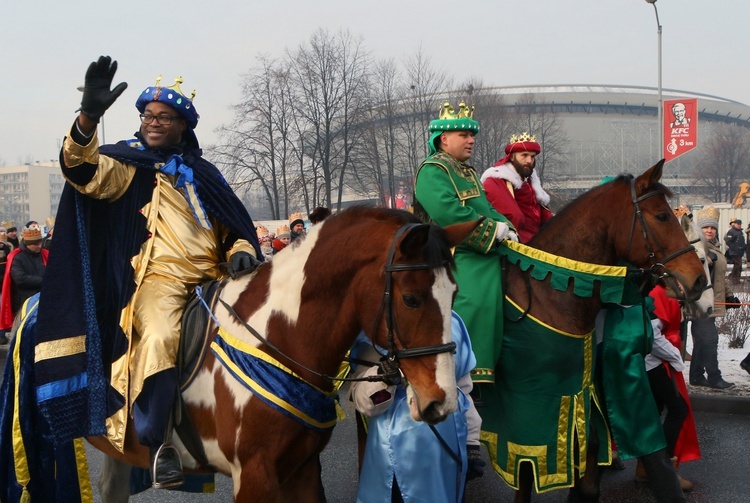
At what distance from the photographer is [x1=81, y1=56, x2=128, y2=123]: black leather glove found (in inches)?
130

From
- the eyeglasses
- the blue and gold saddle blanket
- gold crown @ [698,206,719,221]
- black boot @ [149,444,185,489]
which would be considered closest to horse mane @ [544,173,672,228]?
the blue and gold saddle blanket

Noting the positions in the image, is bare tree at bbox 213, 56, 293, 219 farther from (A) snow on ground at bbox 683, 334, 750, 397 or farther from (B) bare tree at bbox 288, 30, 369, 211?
(A) snow on ground at bbox 683, 334, 750, 397

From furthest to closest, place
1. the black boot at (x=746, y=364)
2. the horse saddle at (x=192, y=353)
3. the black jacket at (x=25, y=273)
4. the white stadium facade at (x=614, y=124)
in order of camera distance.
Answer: the white stadium facade at (x=614, y=124)
the black jacket at (x=25, y=273)
the black boot at (x=746, y=364)
the horse saddle at (x=192, y=353)

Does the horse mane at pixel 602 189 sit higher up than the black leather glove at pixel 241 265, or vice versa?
the horse mane at pixel 602 189

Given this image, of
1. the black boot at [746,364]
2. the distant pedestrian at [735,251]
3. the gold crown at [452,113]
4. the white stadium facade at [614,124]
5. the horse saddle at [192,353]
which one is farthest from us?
the white stadium facade at [614,124]

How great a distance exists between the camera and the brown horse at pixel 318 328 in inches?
114

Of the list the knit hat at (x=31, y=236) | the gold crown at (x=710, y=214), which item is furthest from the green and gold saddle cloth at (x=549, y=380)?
the knit hat at (x=31, y=236)

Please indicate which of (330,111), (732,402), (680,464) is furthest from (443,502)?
(330,111)

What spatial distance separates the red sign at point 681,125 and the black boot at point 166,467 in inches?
650

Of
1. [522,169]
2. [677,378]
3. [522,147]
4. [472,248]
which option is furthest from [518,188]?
[677,378]

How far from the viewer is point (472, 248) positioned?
4758 mm

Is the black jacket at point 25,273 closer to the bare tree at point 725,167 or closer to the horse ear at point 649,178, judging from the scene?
the horse ear at point 649,178

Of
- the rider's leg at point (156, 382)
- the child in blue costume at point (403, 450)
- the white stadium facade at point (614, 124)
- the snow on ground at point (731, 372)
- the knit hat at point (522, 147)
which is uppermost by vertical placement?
the white stadium facade at point (614, 124)

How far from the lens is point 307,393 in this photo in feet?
10.9
